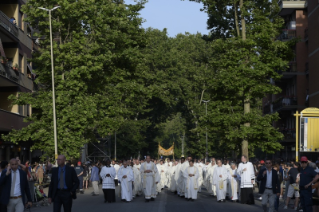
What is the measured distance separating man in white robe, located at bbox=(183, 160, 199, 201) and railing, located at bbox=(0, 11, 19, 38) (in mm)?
15751

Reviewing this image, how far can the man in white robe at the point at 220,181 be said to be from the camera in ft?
85.7

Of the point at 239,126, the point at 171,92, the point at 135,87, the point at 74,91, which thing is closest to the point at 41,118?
the point at 74,91

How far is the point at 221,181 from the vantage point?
85.3 ft

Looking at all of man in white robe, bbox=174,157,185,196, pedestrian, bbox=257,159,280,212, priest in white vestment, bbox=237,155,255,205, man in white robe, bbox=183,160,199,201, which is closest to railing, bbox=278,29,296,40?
man in white robe, bbox=174,157,185,196

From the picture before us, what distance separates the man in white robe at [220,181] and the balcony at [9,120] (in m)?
14.8

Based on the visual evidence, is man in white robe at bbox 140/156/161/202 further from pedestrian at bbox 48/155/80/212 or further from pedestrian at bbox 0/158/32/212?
pedestrian at bbox 0/158/32/212

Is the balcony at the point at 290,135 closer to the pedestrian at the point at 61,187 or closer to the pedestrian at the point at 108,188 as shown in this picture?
the pedestrian at the point at 108,188

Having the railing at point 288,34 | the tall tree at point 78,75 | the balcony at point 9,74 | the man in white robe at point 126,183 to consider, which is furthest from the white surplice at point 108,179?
the railing at point 288,34

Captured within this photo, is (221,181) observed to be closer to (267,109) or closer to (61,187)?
(61,187)

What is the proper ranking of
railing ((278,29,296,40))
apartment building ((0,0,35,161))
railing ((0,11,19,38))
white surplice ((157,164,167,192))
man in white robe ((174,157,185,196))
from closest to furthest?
man in white robe ((174,157,185,196)), railing ((0,11,19,38)), white surplice ((157,164,167,192)), apartment building ((0,0,35,161)), railing ((278,29,296,40))

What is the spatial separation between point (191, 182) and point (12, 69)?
1805cm

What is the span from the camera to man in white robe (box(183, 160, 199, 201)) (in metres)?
26.2

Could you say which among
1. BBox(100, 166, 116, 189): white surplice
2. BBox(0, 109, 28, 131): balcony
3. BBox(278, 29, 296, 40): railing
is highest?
BBox(278, 29, 296, 40): railing

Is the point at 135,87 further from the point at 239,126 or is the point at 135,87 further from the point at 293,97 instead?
the point at 293,97
